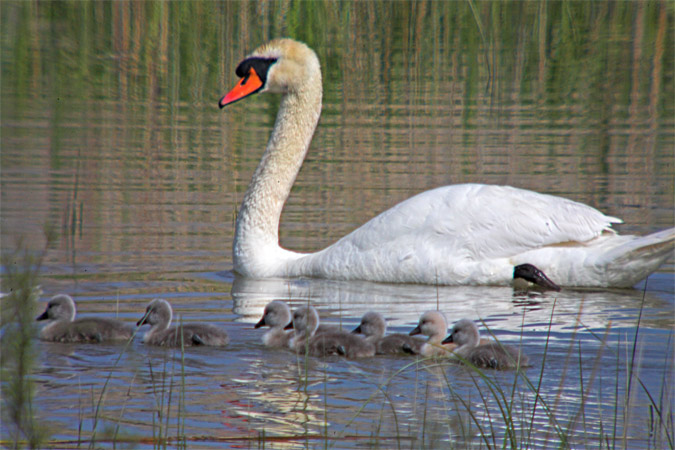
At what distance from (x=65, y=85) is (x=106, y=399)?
490 inches

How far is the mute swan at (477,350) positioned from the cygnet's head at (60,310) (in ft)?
6.85

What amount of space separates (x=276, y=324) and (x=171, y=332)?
574 millimetres

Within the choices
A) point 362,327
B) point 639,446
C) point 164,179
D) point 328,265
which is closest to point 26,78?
point 164,179

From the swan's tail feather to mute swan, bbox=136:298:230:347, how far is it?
277cm

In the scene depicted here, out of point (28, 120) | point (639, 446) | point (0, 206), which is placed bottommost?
point (639, 446)

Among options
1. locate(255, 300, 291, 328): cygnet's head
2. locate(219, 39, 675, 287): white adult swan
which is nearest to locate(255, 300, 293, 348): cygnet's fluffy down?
locate(255, 300, 291, 328): cygnet's head

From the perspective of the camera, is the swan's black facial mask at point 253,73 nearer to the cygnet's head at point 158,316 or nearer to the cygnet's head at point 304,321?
the cygnet's head at point 158,316

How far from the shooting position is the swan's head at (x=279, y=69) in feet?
28.7

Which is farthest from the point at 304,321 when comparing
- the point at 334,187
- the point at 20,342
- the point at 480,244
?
the point at 334,187

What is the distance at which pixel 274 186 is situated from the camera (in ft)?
27.9

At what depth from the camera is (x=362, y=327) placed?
586 cm

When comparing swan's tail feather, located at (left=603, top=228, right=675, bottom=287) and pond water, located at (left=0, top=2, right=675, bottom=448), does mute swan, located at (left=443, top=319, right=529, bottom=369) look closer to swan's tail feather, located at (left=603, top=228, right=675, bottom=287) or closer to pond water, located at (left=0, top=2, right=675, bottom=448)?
pond water, located at (left=0, top=2, right=675, bottom=448)

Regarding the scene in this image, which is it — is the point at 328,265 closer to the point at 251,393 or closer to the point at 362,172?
the point at 251,393

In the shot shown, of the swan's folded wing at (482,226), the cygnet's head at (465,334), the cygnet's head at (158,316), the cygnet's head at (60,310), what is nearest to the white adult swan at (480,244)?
the swan's folded wing at (482,226)
